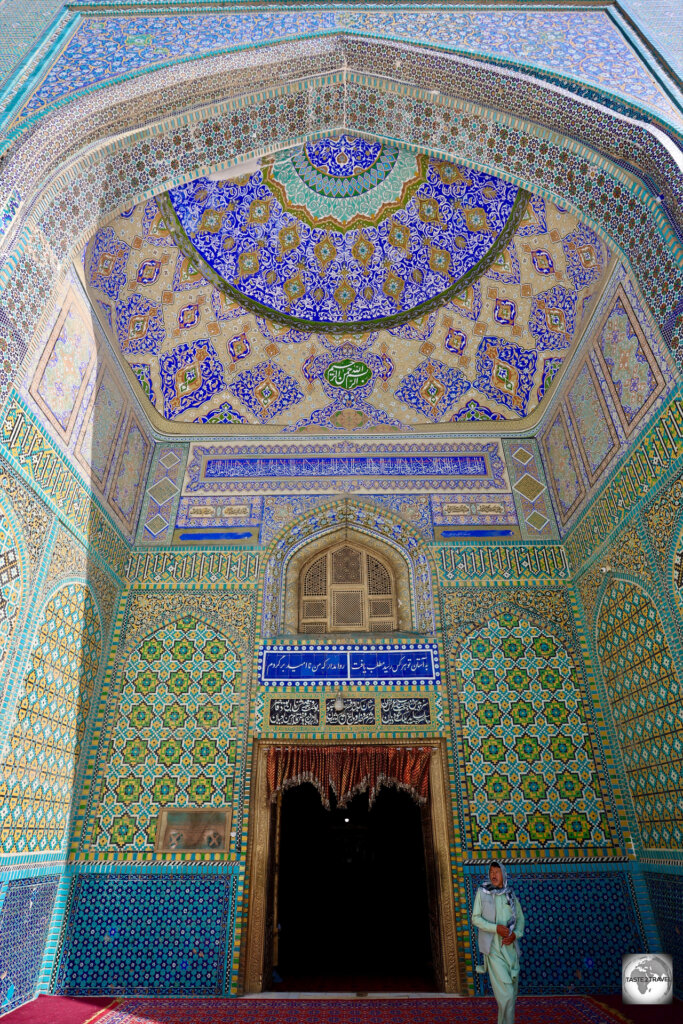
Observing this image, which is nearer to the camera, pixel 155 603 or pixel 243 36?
pixel 243 36

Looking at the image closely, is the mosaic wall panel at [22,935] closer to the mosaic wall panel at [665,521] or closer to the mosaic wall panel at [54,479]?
the mosaic wall panel at [54,479]

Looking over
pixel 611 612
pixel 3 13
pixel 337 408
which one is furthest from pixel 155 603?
pixel 3 13

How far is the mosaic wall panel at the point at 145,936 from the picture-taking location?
174 inches

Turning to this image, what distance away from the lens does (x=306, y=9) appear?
518 centimetres

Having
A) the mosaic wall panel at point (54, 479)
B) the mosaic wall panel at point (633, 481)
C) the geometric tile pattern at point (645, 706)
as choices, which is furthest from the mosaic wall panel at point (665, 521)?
the mosaic wall panel at point (54, 479)

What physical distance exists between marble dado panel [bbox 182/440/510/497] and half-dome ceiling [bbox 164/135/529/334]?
1233 millimetres

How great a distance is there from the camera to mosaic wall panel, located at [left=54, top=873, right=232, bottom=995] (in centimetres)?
441

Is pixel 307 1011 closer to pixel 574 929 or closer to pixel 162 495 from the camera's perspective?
pixel 574 929

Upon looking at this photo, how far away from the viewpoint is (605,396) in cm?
527

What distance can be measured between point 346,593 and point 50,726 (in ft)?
8.47

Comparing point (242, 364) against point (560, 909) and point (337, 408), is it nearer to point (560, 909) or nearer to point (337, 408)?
point (337, 408)

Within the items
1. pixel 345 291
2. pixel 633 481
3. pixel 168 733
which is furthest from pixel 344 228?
pixel 168 733

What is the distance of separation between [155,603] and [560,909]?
3.82 metres

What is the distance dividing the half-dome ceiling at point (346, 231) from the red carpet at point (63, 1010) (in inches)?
217
